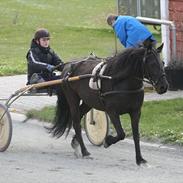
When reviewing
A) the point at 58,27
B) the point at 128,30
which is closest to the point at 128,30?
the point at 128,30

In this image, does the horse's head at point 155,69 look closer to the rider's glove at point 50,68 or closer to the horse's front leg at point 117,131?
the horse's front leg at point 117,131

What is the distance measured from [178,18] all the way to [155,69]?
9001 millimetres

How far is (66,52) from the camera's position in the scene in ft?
82.2

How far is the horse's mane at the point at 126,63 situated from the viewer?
9438 millimetres

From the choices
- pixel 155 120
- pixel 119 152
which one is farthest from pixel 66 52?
pixel 119 152

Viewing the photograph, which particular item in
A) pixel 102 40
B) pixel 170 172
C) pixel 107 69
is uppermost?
pixel 107 69

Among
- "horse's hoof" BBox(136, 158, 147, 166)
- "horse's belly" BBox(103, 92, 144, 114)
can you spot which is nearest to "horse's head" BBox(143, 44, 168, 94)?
"horse's belly" BBox(103, 92, 144, 114)

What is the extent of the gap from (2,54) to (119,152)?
15011 millimetres

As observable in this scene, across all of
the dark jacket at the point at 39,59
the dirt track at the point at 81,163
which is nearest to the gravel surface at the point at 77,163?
the dirt track at the point at 81,163

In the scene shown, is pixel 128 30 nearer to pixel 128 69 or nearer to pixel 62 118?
pixel 62 118

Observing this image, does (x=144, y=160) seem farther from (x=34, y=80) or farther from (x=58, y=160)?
(x=34, y=80)

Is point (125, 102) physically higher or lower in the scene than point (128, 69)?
lower

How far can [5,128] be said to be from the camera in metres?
11.3

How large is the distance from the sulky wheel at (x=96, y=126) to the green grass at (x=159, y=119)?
32.3 inches
